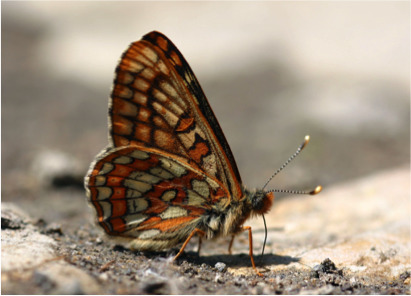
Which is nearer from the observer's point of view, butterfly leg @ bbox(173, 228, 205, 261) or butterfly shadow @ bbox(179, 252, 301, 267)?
butterfly leg @ bbox(173, 228, 205, 261)

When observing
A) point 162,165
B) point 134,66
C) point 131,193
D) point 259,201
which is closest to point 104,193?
point 131,193

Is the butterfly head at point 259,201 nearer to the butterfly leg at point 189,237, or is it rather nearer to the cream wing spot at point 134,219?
the butterfly leg at point 189,237

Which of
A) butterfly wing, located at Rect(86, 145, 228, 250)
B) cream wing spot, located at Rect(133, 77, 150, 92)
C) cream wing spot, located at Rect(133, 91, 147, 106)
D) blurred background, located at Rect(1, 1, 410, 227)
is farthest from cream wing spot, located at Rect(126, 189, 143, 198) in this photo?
blurred background, located at Rect(1, 1, 410, 227)

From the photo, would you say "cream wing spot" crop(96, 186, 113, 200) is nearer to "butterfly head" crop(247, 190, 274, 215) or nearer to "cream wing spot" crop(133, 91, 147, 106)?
"cream wing spot" crop(133, 91, 147, 106)

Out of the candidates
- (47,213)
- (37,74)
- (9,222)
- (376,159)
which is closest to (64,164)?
(47,213)

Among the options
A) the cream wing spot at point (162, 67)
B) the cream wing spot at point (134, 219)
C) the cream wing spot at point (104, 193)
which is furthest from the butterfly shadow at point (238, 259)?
the cream wing spot at point (162, 67)

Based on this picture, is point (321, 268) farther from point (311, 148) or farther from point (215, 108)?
point (215, 108)

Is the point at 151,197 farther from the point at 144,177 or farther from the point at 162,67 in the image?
the point at 162,67
